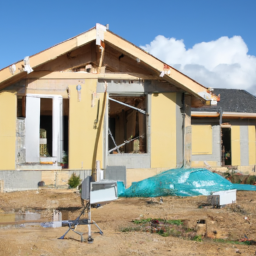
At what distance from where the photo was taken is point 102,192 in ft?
18.5

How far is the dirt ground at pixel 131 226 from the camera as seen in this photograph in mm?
4918

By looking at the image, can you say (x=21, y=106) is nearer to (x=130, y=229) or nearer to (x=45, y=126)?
(x=45, y=126)

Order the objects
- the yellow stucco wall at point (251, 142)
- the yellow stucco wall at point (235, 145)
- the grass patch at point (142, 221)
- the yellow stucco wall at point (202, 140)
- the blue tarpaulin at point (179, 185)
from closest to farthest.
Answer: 1. the grass patch at point (142, 221)
2. the blue tarpaulin at point (179, 185)
3. the yellow stucco wall at point (202, 140)
4. the yellow stucco wall at point (235, 145)
5. the yellow stucco wall at point (251, 142)

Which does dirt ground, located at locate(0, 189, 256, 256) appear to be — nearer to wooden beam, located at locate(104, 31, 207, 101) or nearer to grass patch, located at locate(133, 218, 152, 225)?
grass patch, located at locate(133, 218, 152, 225)

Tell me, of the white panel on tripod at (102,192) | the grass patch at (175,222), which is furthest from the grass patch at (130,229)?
the white panel on tripod at (102,192)

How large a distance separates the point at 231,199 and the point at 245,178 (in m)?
4.64

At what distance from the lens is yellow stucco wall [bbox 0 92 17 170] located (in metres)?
11.1

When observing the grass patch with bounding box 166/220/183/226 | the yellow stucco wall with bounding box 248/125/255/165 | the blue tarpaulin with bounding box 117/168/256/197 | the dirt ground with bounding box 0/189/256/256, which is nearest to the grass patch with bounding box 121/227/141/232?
the dirt ground with bounding box 0/189/256/256

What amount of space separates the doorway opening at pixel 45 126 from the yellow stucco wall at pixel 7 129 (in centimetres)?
97

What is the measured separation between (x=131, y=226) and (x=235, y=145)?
12.0 meters

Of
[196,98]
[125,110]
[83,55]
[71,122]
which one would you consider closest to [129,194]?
[71,122]

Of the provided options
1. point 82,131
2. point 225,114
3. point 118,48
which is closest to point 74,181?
point 82,131

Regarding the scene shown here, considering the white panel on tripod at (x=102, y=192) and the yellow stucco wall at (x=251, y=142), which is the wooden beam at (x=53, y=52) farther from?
the yellow stucco wall at (x=251, y=142)

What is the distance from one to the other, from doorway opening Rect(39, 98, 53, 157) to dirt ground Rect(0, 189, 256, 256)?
2.10 metres
